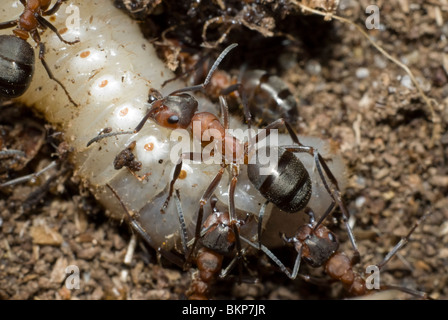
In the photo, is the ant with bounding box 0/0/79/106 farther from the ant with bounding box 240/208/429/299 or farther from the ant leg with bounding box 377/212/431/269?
the ant leg with bounding box 377/212/431/269

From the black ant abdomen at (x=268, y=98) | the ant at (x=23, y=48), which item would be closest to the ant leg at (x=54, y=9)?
the ant at (x=23, y=48)

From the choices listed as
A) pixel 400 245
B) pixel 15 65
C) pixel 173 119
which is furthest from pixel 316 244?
pixel 15 65

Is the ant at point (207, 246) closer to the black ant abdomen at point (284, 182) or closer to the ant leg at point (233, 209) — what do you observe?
the ant leg at point (233, 209)

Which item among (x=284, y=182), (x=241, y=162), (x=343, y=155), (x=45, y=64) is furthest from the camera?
(x=343, y=155)

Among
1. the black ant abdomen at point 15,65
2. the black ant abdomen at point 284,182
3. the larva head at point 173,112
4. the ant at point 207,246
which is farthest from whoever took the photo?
the ant at point 207,246

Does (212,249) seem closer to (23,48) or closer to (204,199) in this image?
(204,199)
